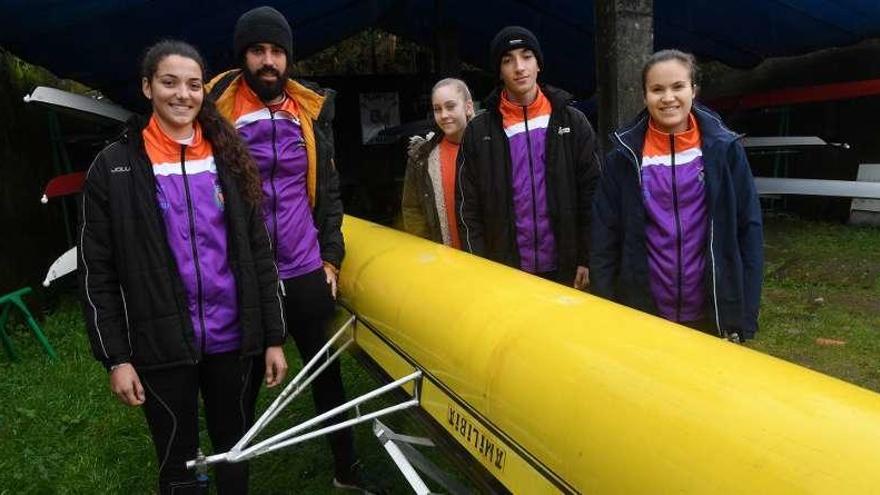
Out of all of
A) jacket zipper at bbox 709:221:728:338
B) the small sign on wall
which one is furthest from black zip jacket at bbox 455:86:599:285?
the small sign on wall

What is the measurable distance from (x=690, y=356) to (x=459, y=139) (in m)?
1.67

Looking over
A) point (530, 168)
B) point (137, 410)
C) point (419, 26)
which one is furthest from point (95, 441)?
point (419, 26)

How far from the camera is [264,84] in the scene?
2.17 meters

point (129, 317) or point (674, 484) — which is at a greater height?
point (129, 317)

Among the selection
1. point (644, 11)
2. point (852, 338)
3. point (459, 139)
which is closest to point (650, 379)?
point (459, 139)

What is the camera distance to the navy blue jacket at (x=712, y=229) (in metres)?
1.92

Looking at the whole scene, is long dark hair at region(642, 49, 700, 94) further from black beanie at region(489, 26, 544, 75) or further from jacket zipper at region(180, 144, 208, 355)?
jacket zipper at region(180, 144, 208, 355)

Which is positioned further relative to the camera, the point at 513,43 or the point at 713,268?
the point at 513,43

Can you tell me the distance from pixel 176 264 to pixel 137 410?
7.27ft

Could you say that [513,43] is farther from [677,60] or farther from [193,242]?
[193,242]

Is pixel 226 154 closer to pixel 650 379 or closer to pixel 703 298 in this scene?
pixel 650 379

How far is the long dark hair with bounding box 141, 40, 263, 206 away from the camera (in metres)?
1.84

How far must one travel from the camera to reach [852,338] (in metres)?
4.00

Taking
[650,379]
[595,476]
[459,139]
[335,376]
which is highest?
[459,139]
